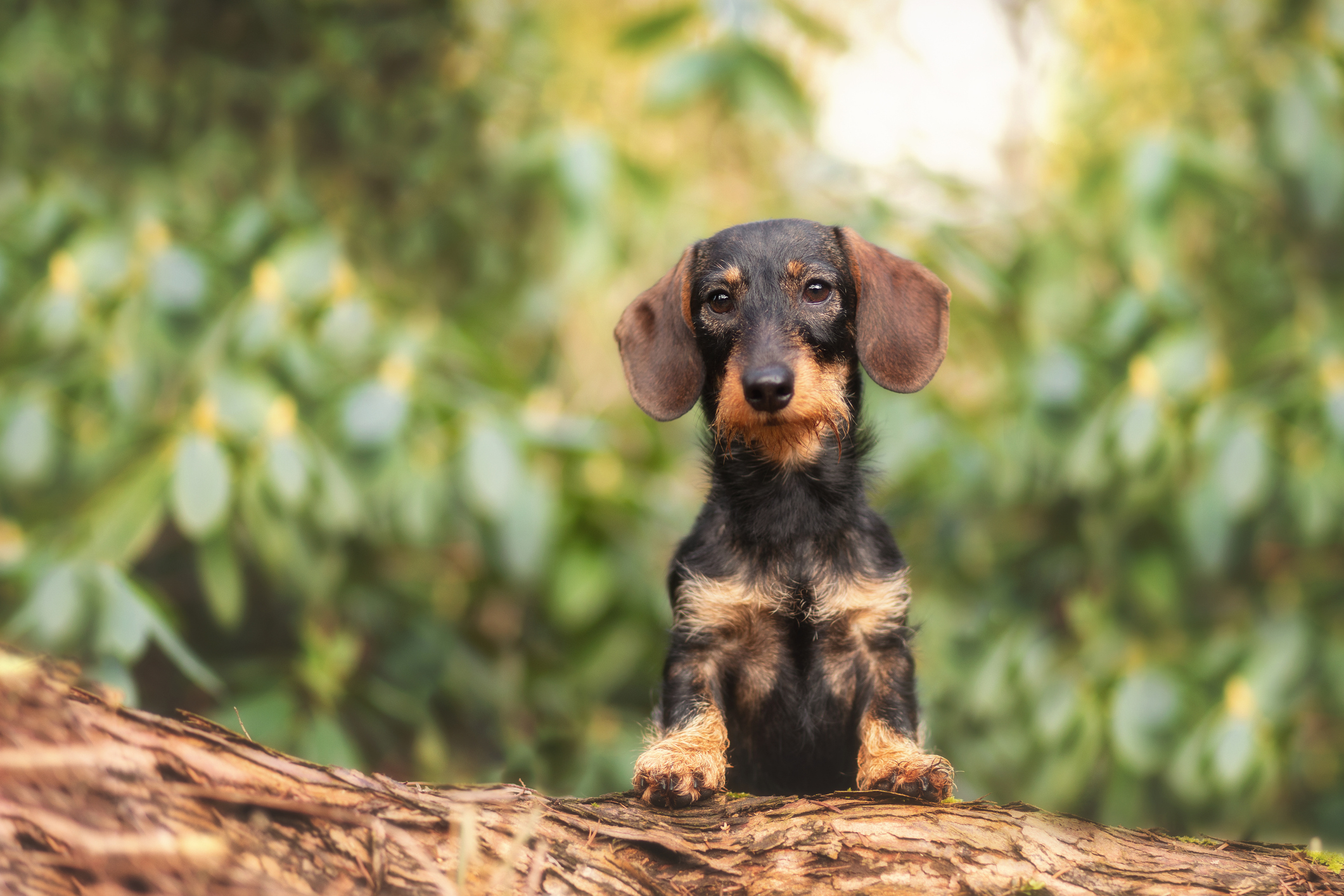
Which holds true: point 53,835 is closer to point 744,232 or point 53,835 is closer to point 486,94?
point 744,232

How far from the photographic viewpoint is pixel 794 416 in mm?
2619

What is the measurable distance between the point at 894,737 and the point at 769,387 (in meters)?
0.88

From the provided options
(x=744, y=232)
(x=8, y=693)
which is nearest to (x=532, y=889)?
(x=8, y=693)

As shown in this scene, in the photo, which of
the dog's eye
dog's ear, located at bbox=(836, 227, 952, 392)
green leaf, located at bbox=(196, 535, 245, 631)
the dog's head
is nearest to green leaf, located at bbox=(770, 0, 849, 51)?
the dog's head

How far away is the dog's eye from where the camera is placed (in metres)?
2.86

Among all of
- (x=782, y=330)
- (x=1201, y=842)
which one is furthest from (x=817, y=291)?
(x=1201, y=842)

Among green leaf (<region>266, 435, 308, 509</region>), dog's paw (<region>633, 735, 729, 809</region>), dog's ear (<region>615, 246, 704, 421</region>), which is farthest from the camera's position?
green leaf (<region>266, 435, 308, 509</region>)

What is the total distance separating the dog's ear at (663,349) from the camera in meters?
2.77

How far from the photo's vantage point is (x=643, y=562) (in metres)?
4.77

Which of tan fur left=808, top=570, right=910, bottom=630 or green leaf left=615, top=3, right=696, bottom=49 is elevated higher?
green leaf left=615, top=3, right=696, bottom=49

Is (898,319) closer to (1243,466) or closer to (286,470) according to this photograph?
(1243,466)

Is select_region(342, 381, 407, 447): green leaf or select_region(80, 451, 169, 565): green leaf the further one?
select_region(342, 381, 407, 447): green leaf

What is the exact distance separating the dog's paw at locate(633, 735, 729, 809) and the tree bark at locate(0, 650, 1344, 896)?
0.12ft

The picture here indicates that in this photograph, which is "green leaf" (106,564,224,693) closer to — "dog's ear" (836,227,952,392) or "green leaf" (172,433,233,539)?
"green leaf" (172,433,233,539)
